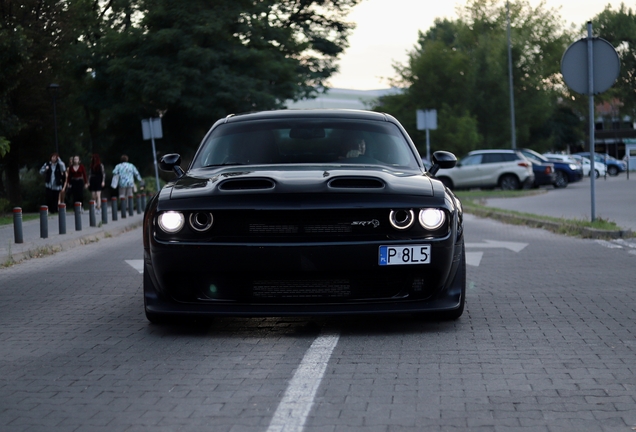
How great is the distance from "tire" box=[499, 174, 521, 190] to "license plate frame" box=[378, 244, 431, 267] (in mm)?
33288

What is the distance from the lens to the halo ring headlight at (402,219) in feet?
20.9

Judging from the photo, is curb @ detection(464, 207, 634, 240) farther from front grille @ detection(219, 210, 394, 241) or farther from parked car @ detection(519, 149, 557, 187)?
parked car @ detection(519, 149, 557, 187)

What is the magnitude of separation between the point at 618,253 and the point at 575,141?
82.0 metres

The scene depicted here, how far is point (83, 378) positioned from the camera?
5445 mm

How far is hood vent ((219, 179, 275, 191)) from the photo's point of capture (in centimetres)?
655

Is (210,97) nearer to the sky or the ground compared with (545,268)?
nearer to the sky

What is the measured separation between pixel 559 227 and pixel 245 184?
11.0m

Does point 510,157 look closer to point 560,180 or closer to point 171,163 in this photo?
point 560,180

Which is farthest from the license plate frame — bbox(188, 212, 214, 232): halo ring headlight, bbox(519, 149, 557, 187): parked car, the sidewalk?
bbox(519, 149, 557, 187): parked car

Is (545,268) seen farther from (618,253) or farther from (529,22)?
(529,22)

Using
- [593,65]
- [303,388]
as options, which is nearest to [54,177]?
[593,65]

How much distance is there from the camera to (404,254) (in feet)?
21.0

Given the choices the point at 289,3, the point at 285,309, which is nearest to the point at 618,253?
the point at 285,309

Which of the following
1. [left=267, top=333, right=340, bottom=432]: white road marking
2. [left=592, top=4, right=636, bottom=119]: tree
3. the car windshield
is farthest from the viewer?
[left=592, top=4, right=636, bottom=119]: tree
